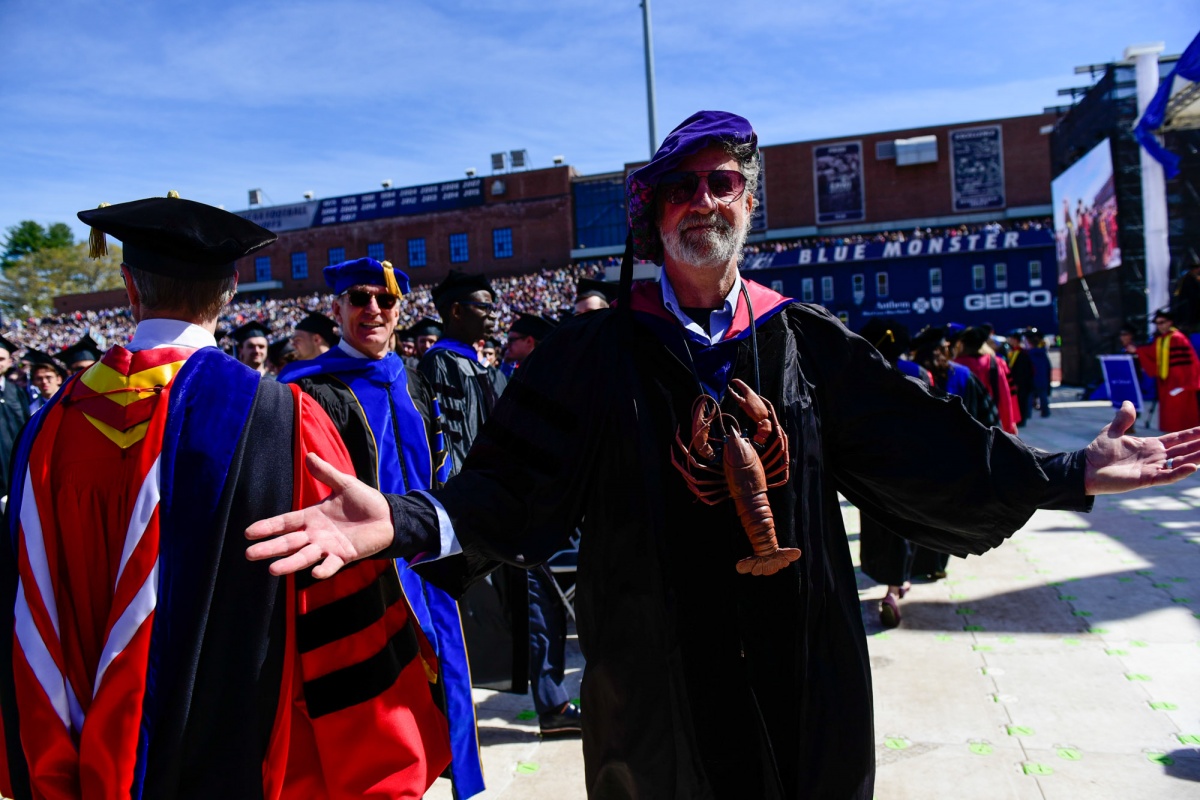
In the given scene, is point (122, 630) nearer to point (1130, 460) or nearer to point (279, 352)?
point (1130, 460)

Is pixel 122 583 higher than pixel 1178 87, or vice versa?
pixel 1178 87

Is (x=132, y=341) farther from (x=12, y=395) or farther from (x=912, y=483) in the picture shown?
(x=12, y=395)

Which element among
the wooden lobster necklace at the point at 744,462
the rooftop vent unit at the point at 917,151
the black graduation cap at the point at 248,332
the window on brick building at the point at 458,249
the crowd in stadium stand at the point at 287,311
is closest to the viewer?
the wooden lobster necklace at the point at 744,462

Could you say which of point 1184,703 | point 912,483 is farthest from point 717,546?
point 1184,703

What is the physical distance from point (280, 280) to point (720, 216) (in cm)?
5983

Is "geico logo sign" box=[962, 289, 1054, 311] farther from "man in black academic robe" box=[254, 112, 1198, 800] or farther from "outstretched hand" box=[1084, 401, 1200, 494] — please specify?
"man in black academic robe" box=[254, 112, 1198, 800]

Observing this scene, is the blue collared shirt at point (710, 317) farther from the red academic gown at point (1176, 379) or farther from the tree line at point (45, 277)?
the tree line at point (45, 277)

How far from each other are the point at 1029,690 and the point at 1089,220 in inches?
948

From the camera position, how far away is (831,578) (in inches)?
73.9

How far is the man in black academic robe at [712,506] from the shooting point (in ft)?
5.88

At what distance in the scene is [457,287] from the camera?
16.4ft

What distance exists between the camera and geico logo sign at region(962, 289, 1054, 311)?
3659 centimetres

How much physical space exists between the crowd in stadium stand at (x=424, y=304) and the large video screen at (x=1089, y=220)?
11228 millimetres

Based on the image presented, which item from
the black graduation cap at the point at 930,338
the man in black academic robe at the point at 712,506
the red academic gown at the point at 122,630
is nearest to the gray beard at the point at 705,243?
the man in black academic robe at the point at 712,506
